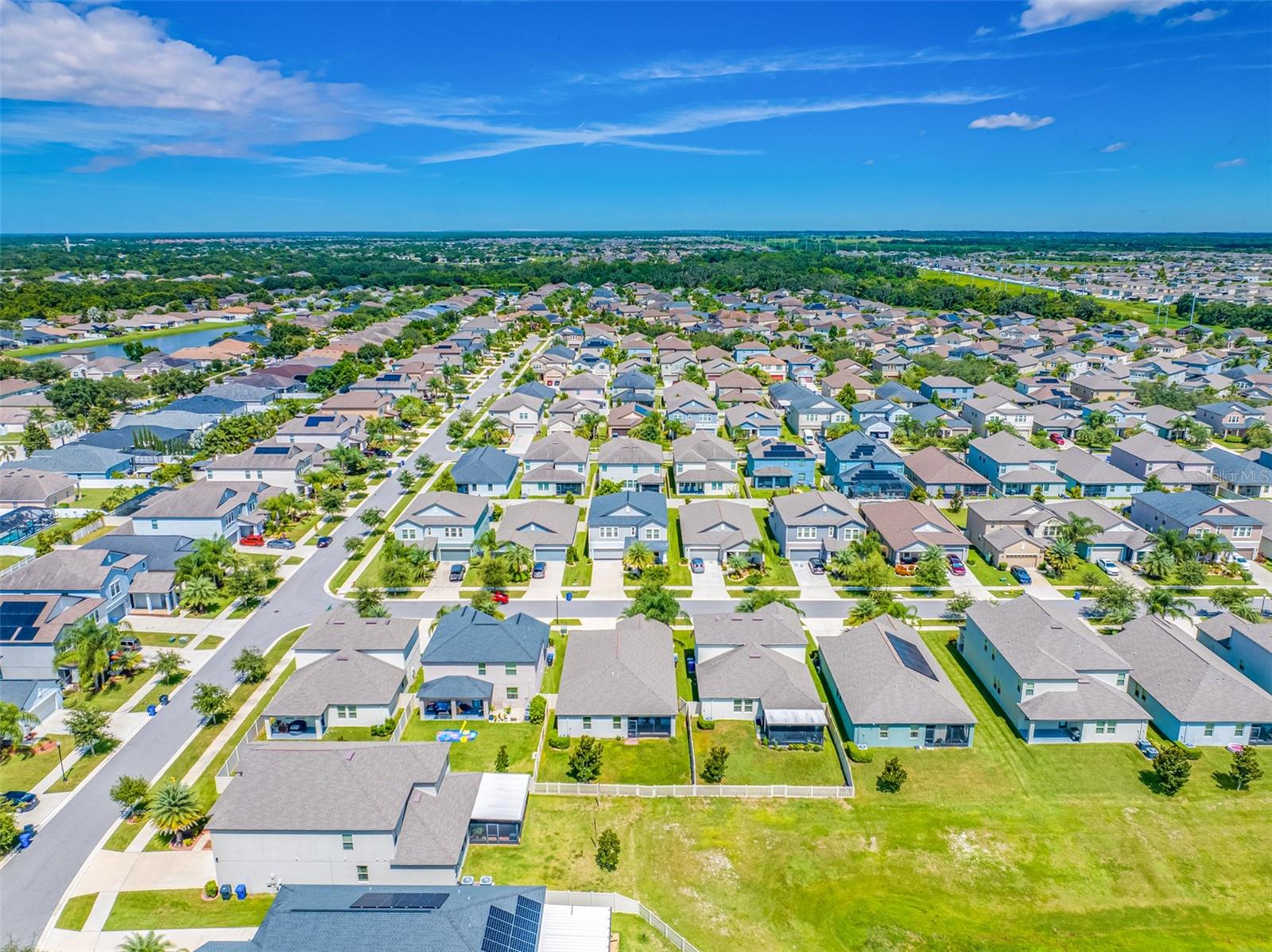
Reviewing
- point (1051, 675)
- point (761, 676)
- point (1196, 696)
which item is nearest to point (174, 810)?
point (761, 676)

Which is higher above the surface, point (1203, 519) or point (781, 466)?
point (1203, 519)

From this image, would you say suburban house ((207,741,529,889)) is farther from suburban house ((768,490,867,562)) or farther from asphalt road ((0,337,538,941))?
suburban house ((768,490,867,562))

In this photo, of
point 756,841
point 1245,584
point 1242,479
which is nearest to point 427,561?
point 756,841

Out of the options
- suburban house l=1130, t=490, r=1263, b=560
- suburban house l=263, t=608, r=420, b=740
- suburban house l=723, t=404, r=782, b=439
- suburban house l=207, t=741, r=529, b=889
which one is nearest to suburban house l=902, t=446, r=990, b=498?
suburban house l=1130, t=490, r=1263, b=560

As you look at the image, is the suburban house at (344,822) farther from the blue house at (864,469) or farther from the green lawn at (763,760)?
the blue house at (864,469)

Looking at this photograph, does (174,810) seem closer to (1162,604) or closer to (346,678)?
(346,678)

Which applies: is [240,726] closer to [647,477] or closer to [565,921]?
[565,921]
